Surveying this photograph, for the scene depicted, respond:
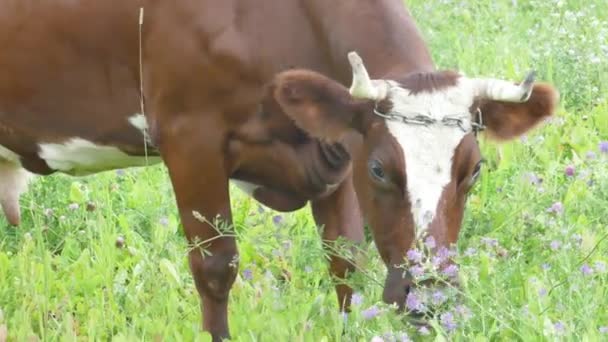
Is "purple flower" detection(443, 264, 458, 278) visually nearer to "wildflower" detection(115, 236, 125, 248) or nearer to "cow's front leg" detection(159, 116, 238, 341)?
"cow's front leg" detection(159, 116, 238, 341)

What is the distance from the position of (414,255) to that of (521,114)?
2.71ft

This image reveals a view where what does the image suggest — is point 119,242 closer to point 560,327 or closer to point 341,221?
point 341,221

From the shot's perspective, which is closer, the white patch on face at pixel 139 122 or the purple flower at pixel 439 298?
the purple flower at pixel 439 298

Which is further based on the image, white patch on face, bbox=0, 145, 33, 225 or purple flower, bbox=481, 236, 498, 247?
white patch on face, bbox=0, 145, 33, 225

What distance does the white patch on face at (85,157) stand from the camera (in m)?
5.22

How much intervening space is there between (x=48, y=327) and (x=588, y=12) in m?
5.05

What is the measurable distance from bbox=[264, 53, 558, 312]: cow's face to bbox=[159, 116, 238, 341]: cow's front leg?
16.0 inches

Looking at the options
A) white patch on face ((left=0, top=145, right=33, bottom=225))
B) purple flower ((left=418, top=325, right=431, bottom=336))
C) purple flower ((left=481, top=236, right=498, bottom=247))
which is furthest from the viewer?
white patch on face ((left=0, top=145, right=33, bottom=225))

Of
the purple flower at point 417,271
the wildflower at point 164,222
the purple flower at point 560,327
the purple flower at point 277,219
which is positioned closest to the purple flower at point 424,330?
the purple flower at point 417,271

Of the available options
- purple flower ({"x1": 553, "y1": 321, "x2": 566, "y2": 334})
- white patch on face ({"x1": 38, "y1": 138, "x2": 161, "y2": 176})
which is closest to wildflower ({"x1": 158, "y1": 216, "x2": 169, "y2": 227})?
white patch on face ({"x1": 38, "y1": 138, "x2": 161, "y2": 176})

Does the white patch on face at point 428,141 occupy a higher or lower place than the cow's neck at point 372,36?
lower

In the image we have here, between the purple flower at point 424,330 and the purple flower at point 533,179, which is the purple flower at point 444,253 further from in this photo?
the purple flower at point 533,179

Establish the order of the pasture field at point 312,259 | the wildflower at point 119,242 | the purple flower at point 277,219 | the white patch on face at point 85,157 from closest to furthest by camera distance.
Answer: the pasture field at point 312,259
the white patch on face at point 85,157
the purple flower at point 277,219
the wildflower at point 119,242

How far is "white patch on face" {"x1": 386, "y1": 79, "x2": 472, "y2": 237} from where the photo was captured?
4062mm
